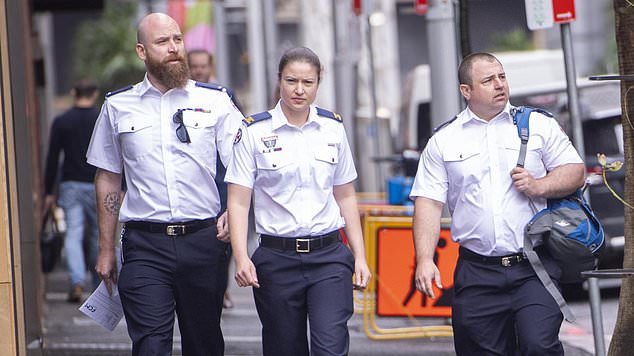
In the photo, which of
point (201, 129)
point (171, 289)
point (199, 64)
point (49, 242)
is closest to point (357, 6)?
point (49, 242)

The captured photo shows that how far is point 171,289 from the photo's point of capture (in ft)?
22.3

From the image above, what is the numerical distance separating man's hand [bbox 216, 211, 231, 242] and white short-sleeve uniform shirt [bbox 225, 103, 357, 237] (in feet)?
0.70

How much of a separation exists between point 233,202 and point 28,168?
2443mm

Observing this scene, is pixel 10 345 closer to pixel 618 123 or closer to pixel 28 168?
pixel 28 168

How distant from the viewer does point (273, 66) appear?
26.8 m

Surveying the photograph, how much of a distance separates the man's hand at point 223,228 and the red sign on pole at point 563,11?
2.54 metres

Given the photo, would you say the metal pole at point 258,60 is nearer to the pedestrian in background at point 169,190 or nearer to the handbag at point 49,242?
the handbag at point 49,242

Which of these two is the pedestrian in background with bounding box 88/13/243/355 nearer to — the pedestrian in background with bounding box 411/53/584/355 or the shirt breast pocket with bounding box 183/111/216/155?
the shirt breast pocket with bounding box 183/111/216/155

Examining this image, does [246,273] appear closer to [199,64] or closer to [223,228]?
[223,228]

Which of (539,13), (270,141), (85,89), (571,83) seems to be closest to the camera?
(270,141)

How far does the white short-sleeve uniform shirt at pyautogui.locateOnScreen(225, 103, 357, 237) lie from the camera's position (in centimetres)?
650

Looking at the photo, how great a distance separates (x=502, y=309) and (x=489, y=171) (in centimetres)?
65

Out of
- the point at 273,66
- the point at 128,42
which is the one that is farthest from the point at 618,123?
the point at 128,42

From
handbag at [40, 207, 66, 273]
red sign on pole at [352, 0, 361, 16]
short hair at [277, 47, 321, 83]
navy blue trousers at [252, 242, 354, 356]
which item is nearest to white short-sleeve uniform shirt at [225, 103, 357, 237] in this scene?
navy blue trousers at [252, 242, 354, 356]
